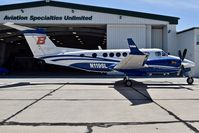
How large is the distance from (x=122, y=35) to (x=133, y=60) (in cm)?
1485

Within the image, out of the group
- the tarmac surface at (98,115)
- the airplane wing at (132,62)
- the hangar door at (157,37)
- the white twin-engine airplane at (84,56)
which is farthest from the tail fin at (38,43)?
the hangar door at (157,37)

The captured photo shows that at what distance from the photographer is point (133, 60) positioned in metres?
20.1

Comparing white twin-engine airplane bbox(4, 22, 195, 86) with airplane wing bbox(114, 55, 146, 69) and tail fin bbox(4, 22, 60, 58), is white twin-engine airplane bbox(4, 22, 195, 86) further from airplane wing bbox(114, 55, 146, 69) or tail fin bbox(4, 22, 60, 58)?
airplane wing bbox(114, 55, 146, 69)

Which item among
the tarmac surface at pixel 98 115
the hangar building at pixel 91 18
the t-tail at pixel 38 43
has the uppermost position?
the hangar building at pixel 91 18

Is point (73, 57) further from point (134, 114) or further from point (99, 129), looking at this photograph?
point (99, 129)

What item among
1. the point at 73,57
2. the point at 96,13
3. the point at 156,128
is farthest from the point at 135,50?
the point at 96,13

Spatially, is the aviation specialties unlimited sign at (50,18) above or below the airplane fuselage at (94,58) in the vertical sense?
above

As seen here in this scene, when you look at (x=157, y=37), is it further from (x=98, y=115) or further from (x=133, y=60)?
(x=98, y=115)

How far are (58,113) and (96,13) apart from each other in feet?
81.4

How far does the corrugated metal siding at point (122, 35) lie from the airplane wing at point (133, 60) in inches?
513

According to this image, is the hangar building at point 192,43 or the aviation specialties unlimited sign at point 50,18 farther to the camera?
the aviation specialties unlimited sign at point 50,18

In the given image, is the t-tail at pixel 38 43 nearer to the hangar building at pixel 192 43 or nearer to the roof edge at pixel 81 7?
the roof edge at pixel 81 7

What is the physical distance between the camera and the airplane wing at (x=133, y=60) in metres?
18.5

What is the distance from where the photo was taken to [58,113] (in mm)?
11086
